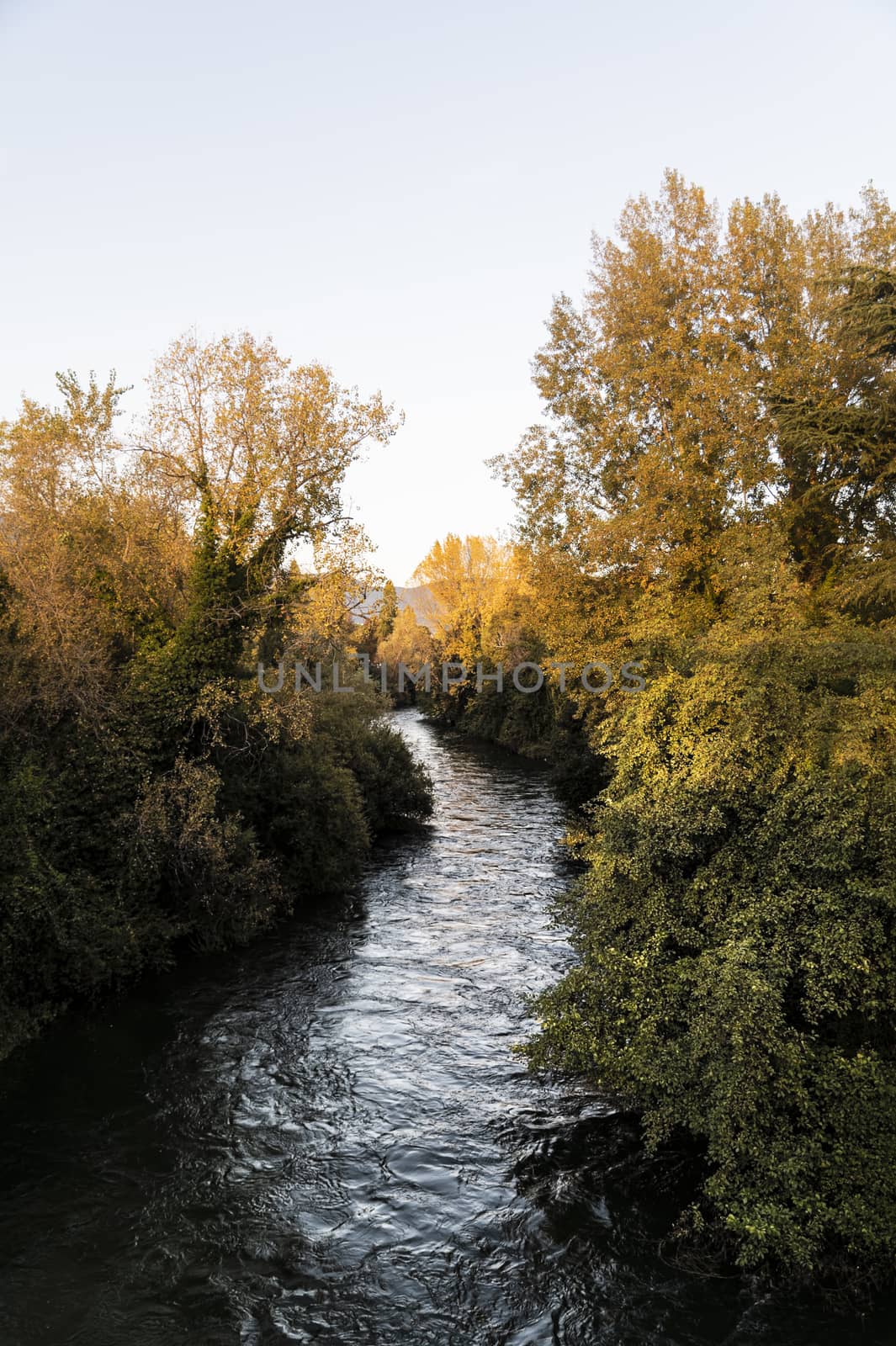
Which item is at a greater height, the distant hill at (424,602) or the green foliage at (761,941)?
the distant hill at (424,602)

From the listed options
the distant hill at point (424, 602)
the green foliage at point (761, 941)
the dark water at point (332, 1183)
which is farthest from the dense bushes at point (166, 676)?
the distant hill at point (424, 602)

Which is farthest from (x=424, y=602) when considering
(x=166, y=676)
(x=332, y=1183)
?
(x=332, y=1183)

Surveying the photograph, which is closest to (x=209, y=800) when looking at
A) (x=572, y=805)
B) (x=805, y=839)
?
(x=805, y=839)

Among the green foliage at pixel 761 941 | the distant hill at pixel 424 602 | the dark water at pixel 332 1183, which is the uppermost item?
the distant hill at pixel 424 602

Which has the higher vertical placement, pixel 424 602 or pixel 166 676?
pixel 424 602

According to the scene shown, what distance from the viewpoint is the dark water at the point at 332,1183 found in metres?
8.26

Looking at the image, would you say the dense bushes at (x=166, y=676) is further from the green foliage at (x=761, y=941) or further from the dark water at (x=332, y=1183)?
the green foliage at (x=761, y=941)

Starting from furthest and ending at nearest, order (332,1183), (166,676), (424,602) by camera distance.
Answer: (424,602), (166,676), (332,1183)

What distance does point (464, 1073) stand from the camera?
1291 cm

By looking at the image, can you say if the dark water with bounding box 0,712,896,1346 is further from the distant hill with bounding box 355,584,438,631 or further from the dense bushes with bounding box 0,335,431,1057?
the distant hill with bounding box 355,584,438,631

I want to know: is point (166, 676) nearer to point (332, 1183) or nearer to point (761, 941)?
point (332, 1183)

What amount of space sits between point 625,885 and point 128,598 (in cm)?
1361

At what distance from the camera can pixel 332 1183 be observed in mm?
10422

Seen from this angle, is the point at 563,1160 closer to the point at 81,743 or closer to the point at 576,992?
the point at 576,992
